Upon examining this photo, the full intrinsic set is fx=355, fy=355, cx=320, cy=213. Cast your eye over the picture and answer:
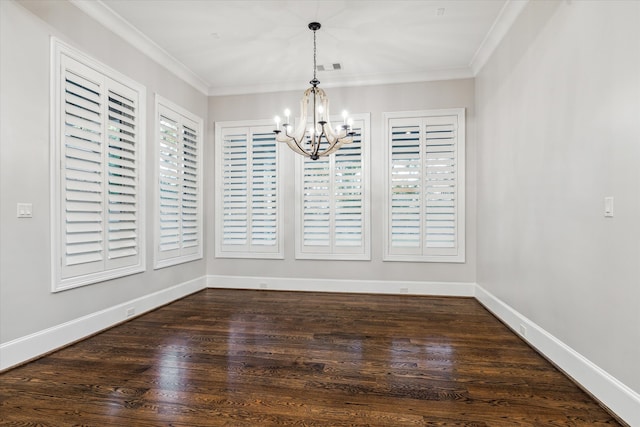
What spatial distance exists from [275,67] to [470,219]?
3.48m

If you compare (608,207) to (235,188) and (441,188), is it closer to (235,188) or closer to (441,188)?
(441,188)

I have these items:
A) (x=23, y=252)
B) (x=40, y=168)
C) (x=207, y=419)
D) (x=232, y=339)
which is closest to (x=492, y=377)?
(x=207, y=419)

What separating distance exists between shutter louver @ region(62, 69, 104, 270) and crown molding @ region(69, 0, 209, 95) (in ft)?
2.23

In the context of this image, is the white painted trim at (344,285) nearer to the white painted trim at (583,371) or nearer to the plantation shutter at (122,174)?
the white painted trim at (583,371)

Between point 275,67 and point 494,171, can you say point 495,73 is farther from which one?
point 275,67

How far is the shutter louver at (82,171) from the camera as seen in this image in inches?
125

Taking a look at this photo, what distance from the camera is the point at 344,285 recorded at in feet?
17.6

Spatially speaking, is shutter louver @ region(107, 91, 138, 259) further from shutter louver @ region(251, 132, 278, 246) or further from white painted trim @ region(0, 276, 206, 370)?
shutter louver @ region(251, 132, 278, 246)

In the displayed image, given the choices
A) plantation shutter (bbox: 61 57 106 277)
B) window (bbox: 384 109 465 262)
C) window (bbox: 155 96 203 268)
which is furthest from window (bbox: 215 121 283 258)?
plantation shutter (bbox: 61 57 106 277)

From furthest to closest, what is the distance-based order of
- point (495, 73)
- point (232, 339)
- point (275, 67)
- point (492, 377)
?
point (275, 67) < point (495, 73) < point (232, 339) < point (492, 377)

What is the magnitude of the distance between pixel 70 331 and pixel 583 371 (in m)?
4.11

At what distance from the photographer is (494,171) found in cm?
424

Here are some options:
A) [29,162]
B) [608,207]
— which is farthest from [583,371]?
[29,162]

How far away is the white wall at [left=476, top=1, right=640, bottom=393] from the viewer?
6.65ft
